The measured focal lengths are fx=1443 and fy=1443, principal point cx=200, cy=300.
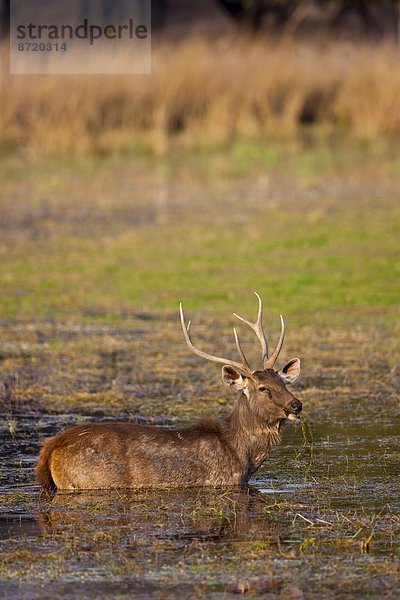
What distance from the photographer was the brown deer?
8797 millimetres

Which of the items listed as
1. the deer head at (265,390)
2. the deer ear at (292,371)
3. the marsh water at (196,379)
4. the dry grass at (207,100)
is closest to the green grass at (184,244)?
the marsh water at (196,379)

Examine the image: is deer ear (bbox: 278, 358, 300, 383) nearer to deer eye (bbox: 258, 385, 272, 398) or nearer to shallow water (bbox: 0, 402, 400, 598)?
deer eye (bbox: 258, 385, 272, 398)

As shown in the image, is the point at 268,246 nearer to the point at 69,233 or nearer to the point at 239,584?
the point at 69,233

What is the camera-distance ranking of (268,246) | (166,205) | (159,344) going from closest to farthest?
(159,344) < (268,246) < (166,205)

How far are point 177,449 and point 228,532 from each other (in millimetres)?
1300

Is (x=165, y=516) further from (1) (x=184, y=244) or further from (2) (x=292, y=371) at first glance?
(1) (x=184, y=244)

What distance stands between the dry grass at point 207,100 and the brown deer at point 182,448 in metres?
19.9

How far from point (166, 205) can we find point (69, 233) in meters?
3.31

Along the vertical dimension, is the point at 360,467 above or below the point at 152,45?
below

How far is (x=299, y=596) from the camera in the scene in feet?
21.4

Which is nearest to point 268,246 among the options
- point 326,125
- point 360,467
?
point 360,467

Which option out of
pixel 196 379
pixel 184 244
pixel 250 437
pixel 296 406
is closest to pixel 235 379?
pixel 250 437

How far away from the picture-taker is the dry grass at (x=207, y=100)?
95.1ft

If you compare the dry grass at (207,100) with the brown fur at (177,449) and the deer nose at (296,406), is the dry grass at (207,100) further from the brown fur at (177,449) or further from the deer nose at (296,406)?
the deer nose at (296,406)
